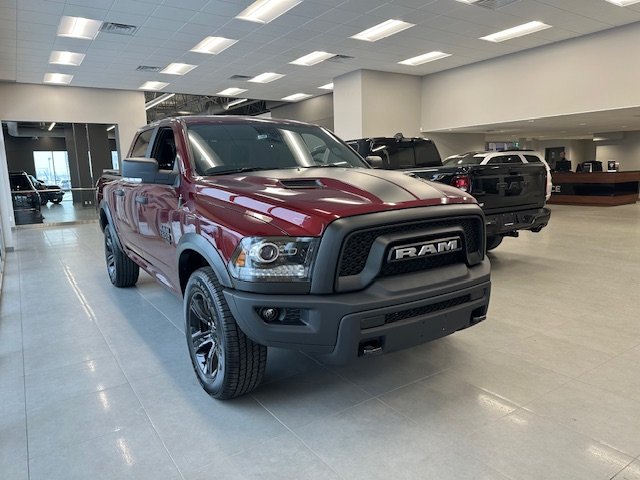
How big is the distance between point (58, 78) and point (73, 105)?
4.12ft

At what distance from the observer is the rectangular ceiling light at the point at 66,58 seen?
10266 mm

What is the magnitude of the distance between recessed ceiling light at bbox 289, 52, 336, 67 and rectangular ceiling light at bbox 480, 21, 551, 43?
3.78m

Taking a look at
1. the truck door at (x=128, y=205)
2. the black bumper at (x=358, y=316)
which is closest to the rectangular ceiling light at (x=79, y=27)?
the truck door at (x=128, y=205)

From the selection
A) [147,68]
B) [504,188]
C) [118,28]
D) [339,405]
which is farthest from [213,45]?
[339,405]

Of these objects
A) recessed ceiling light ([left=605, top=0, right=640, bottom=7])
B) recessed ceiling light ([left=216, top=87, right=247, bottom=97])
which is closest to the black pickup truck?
recessed ceiling light ([left=605, top=0, right=640, bottom=7])

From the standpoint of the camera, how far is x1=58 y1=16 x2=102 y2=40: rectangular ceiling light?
8.40 metres

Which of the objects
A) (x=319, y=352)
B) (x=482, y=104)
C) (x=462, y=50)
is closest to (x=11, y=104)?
(x=462, y=50)

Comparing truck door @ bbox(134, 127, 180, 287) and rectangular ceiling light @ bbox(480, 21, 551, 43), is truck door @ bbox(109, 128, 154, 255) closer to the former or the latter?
truck door @ bbox(134, 127, 180, 287)

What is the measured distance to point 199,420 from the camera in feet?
7.43

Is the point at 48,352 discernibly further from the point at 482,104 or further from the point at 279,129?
the point at 482,104

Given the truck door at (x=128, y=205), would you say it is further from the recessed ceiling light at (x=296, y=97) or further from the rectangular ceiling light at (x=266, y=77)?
the recessed ceiling light at (x=296, y=97)

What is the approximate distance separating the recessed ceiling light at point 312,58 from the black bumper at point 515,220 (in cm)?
782

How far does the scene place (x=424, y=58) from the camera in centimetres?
1223

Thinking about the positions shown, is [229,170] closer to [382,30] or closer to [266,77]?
[382,30]
